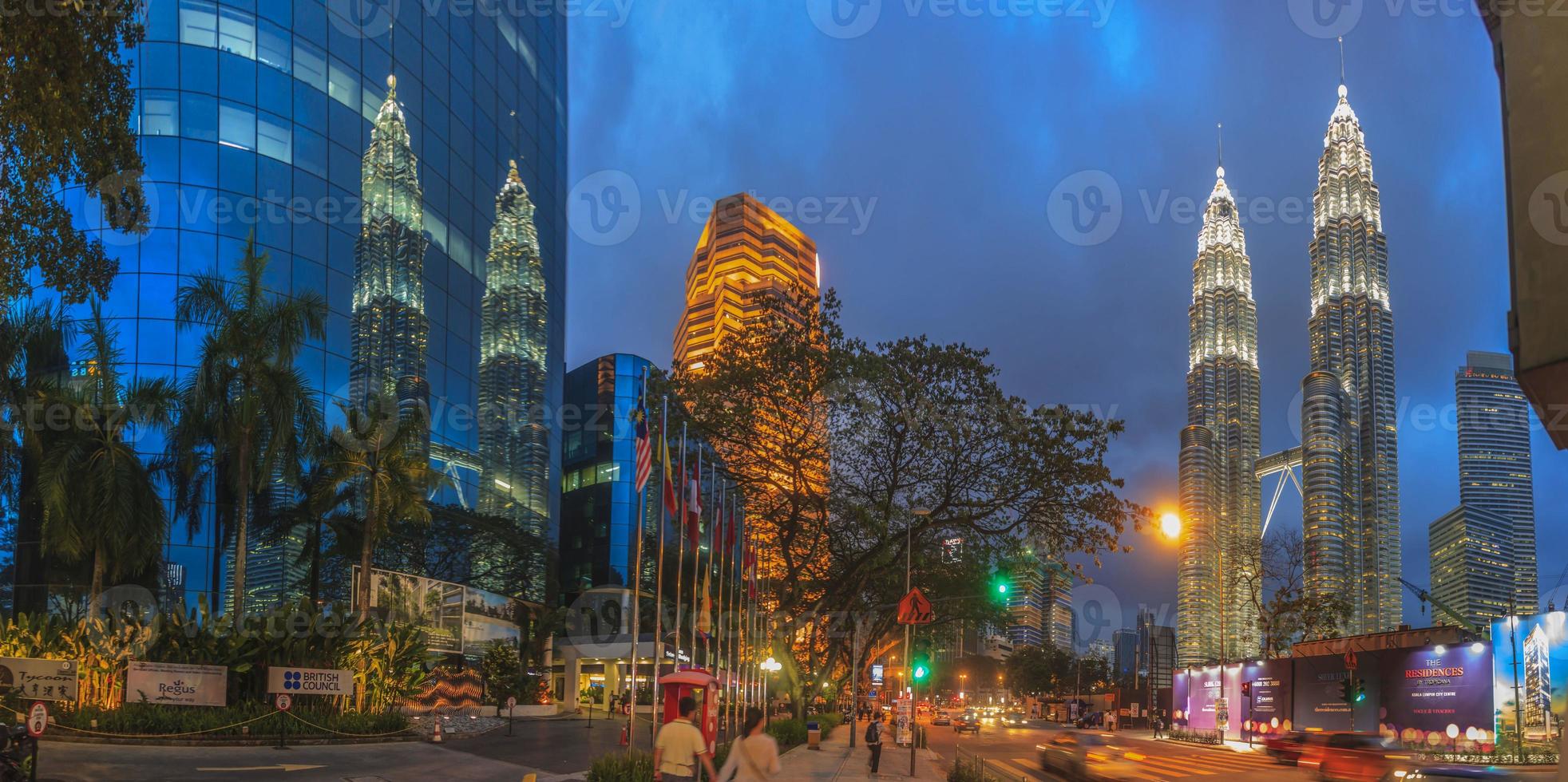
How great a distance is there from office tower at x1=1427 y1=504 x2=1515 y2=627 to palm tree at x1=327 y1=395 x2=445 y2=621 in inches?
6518

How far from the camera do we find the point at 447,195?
60844mm

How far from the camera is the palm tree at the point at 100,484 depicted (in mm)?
34094

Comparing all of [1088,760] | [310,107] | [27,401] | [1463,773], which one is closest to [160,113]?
[310,107]

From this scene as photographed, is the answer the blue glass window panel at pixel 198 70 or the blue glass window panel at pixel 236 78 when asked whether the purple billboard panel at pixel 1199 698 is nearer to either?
the blue glass window panel at pixel 236 78

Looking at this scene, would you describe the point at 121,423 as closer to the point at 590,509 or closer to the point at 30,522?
the point at 30,522

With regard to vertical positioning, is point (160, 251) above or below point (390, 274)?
below

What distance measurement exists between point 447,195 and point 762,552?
27065 millimetres

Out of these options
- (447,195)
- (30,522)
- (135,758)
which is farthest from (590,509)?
(135,758)

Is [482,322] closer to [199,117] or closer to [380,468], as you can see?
[199,117]

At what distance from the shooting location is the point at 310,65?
51562mm

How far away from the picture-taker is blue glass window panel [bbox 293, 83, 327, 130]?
166 feet

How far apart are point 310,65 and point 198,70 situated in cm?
519

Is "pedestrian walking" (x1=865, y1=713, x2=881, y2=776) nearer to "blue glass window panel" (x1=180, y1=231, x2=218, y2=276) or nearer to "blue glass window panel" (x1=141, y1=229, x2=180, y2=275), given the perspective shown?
"blue glass window panel" (x1=180, y1=231, x2=218, y2=276)

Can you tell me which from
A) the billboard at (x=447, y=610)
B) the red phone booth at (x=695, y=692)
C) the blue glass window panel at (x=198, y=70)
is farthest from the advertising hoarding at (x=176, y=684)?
the blue glass window panel at (x=198, y=70)
